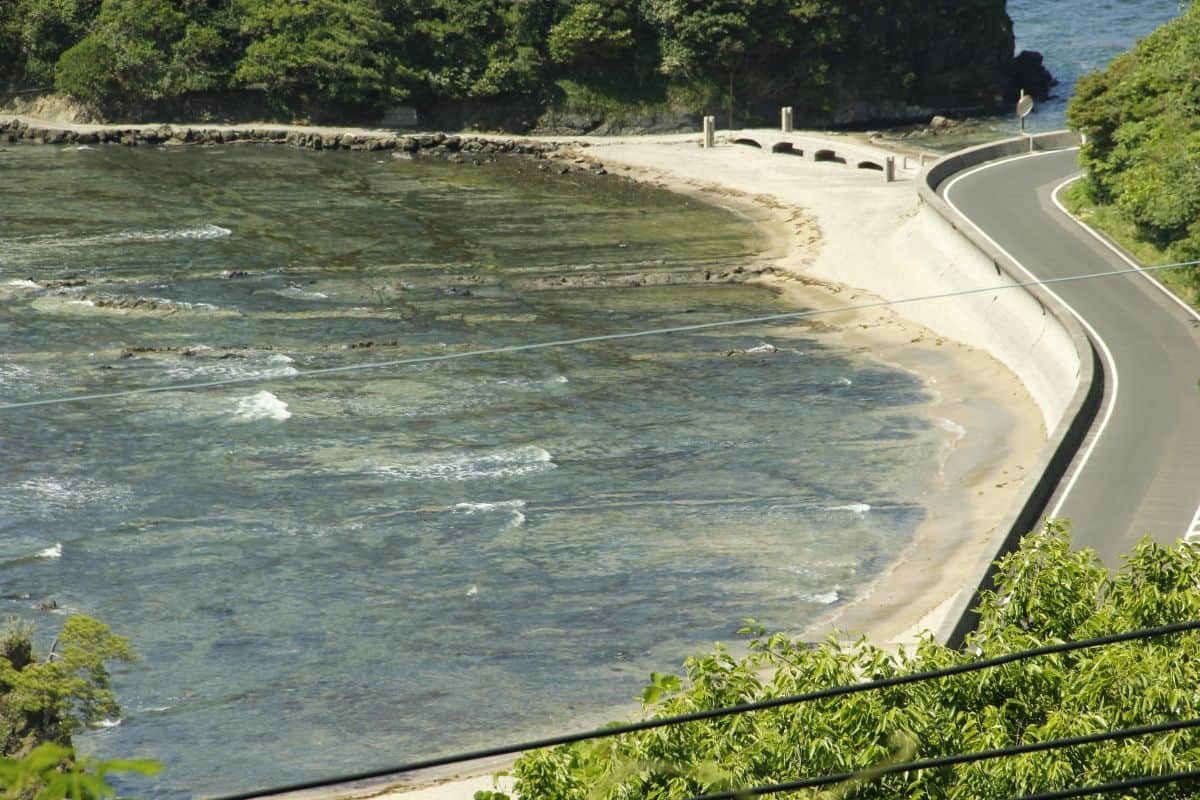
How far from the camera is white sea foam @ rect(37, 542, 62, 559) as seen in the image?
33156 mm

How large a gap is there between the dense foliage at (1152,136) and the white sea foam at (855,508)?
563 inches

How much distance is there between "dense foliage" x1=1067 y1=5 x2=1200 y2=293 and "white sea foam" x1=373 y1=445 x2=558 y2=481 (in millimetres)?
20240

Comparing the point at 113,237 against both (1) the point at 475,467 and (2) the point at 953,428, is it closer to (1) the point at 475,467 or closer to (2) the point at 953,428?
(1) the point at 475,467

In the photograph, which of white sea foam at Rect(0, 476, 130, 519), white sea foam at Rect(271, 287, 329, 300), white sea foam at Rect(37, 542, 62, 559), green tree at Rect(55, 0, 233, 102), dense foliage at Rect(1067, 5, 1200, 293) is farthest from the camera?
green tree at Rect(55, 0, 233, 102)

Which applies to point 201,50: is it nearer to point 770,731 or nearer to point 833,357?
point 833,357

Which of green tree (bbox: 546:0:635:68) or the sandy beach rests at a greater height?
green tree (bbox: 546:0:635:68)

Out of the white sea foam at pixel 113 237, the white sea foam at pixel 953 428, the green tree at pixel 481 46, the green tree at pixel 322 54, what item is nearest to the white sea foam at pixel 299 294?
the white sea foam at pixel 113 237

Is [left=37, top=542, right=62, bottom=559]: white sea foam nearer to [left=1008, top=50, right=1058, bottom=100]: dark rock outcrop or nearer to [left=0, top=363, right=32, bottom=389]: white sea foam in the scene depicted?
[left=0, top=363, right=32, bottom=389]: white sea foam

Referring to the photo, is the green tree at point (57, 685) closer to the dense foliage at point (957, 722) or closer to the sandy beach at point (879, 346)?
the sandy beach at point (879, 346)

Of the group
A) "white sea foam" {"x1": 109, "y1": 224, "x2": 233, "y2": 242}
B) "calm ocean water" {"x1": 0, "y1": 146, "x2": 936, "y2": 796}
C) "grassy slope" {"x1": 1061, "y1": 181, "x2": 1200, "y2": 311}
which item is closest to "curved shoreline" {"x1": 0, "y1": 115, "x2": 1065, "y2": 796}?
"calm ocean water" {"x1": 0, "y1": 146, "x2": 936, "y2": 796}

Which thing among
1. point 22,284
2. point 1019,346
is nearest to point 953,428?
point 1019,346

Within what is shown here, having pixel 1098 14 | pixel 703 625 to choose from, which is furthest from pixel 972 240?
pixel 1098 14

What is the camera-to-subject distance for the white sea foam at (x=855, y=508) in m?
35.1

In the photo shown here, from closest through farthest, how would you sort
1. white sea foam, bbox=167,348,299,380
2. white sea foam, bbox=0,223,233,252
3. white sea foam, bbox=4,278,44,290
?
1. white sea foam, bbox=167,348,299,380
2. white sea foam, bbox=4,278,44,290
3. white sea foam, bbox=0,223,233,252
